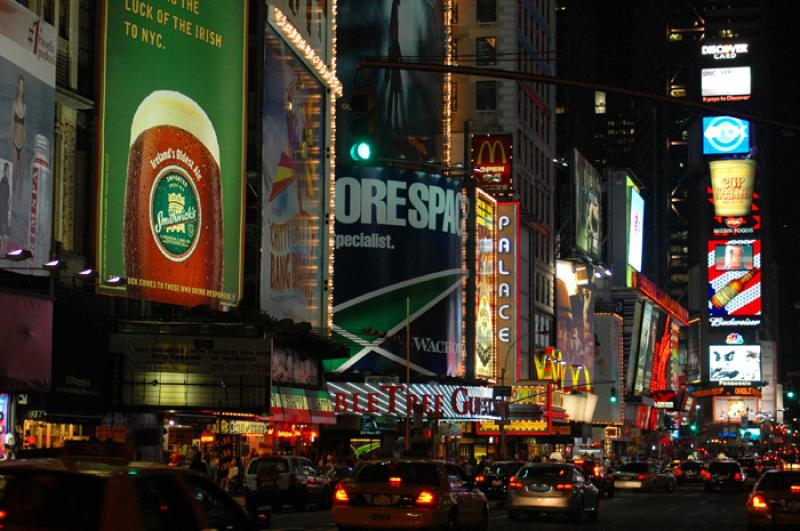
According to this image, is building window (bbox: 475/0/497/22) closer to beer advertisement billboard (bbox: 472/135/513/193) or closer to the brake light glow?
beer advertisement billboard (bbox: 472/135/513/193)

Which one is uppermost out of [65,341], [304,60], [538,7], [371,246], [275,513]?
[538,7]

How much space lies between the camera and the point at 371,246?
7931 centimetres

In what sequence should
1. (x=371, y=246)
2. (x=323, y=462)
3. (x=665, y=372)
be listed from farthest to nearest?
Result: 1. (x=665, y=372)
2. (x=371, y=246)
3. (x=323, y=462)

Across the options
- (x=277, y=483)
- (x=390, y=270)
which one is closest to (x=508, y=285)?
(x=390, y=270)

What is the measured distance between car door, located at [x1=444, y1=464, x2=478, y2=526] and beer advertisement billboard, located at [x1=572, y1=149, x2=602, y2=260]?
92.4 meters

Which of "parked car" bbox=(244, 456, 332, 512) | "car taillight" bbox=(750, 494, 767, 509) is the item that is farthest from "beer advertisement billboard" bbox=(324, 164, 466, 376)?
"car taillight" bbox=(750, 494, 767, 509)

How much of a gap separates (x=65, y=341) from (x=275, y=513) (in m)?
7.80

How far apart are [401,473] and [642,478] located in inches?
1633

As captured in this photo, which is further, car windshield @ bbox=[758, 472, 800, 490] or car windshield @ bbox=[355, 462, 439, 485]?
car windshield @ bbox=[758, 472, 800, 490]

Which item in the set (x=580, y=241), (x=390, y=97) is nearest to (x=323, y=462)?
(x=390, y=97)

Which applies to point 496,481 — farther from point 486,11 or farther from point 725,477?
point 486,11

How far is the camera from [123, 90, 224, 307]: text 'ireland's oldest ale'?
45125mm

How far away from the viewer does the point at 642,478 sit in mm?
65812

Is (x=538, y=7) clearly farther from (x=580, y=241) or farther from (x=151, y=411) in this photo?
(x=151, y=411)
